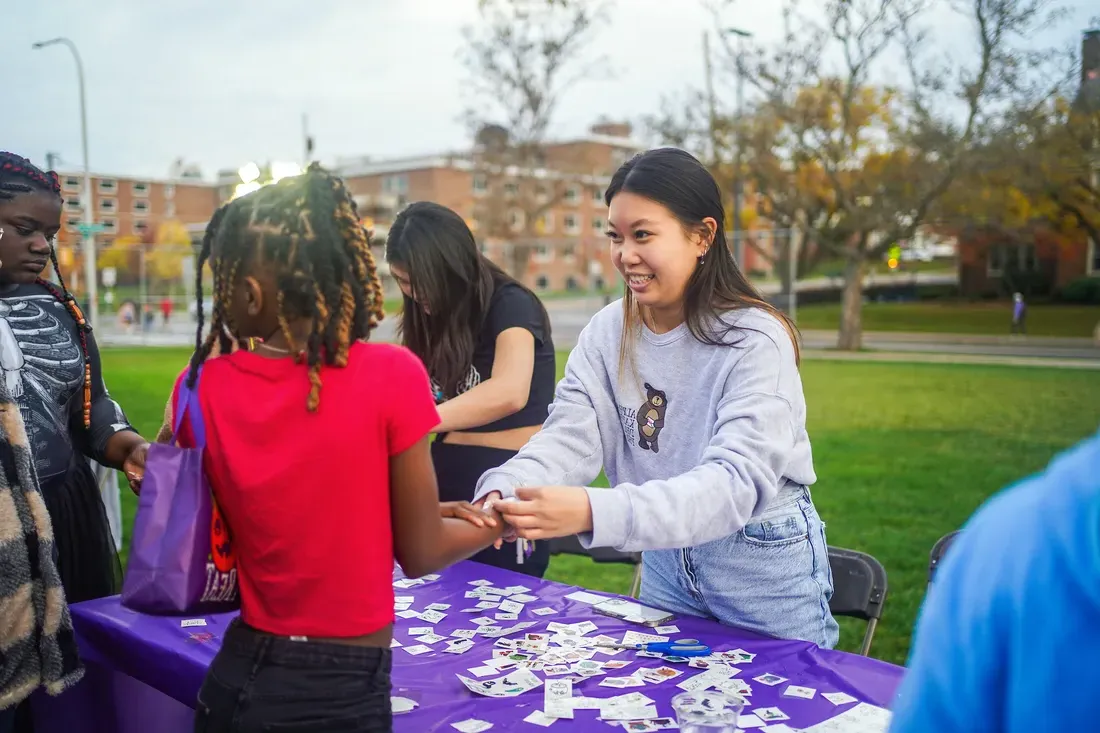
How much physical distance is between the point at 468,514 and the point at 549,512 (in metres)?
0.18

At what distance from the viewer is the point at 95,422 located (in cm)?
298

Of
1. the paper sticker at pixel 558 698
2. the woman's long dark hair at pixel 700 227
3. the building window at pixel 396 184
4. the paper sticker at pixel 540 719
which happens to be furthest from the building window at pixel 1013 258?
the paper sticker at pixel 540 719

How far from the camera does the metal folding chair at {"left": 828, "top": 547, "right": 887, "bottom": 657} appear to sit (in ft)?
9.46

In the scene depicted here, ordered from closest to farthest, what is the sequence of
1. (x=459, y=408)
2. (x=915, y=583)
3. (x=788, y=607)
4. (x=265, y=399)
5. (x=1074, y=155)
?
(x=265, y=399)
(x=788, y=607)
(x=459, y=408)
(x=915, y=583)
(x=1074, y=155)

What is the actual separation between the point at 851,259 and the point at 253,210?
25202 millimetres

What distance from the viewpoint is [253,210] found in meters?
1.56

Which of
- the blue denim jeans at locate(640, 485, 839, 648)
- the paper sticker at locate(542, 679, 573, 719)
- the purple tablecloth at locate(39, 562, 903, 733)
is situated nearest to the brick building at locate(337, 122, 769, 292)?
the purple tablecloth at locate(39, 562, 903, 733)

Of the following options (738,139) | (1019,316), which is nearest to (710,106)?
(738,139)

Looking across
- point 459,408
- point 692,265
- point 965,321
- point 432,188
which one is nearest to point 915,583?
point 459,408

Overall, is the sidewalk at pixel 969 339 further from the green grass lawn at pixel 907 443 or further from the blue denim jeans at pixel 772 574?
the blue denim jeans at pixel 772 574

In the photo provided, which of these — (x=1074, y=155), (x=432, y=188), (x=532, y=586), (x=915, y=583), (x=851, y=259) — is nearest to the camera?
(x=532, y=586)

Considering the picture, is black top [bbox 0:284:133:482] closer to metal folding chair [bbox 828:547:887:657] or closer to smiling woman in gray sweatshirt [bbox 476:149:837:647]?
smiling woman in gray sweatshirt [bbox 476:149:837:647]

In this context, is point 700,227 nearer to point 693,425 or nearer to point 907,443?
point 693,425

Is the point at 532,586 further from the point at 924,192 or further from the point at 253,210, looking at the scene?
the point at 924,192
